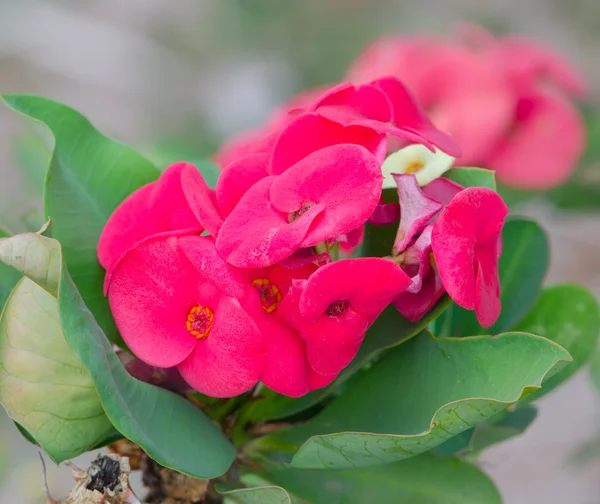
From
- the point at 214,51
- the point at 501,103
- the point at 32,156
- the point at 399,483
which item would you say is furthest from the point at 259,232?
the point at 214,51

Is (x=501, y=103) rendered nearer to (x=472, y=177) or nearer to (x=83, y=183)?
(x=472, y=177)

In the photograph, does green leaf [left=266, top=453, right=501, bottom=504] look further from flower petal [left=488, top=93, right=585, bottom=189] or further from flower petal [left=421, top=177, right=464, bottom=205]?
flower petal [left=488, top=93, right=585, bottom=189]

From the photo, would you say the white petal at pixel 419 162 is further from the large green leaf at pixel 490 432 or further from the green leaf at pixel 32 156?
the green leaf at pixel 32 156

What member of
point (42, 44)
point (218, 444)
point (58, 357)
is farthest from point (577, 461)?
point (42, 44)

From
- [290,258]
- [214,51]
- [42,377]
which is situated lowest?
[214,51]

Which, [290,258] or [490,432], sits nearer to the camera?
[290,258]

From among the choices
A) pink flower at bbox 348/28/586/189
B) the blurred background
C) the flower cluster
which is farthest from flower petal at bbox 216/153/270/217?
the blurred background

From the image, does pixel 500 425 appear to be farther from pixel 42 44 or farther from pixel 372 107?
pixel 42 44
